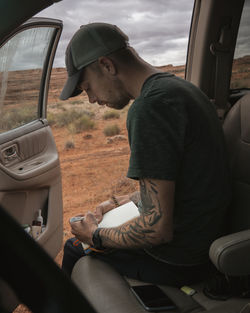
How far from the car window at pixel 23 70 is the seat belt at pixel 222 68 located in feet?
4.21

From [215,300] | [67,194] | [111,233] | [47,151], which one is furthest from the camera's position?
[67,194]

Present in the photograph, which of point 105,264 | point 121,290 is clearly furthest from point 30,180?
point 121,290

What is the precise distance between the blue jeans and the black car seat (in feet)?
0.12

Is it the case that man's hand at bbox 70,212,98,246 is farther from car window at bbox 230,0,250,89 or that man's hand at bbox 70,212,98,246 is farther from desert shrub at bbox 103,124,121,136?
desert shrub at bbox 103,124,121,136

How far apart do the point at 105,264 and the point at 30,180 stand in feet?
3.31

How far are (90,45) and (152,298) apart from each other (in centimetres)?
118

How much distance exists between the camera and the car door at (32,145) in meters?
2.68

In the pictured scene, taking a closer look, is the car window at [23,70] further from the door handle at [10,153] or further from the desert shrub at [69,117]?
the desert shrub at [69,117]

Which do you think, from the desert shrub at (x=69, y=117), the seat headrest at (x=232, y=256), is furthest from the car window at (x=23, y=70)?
the desert shrub at (x=69, y=117)

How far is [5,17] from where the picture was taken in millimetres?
1375

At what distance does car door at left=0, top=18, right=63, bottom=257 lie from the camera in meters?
Answer: 2.68

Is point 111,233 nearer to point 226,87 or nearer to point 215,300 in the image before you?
point 215,300

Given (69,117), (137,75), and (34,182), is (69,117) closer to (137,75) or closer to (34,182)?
(34,182)

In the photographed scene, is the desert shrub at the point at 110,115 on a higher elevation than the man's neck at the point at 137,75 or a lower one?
lower
